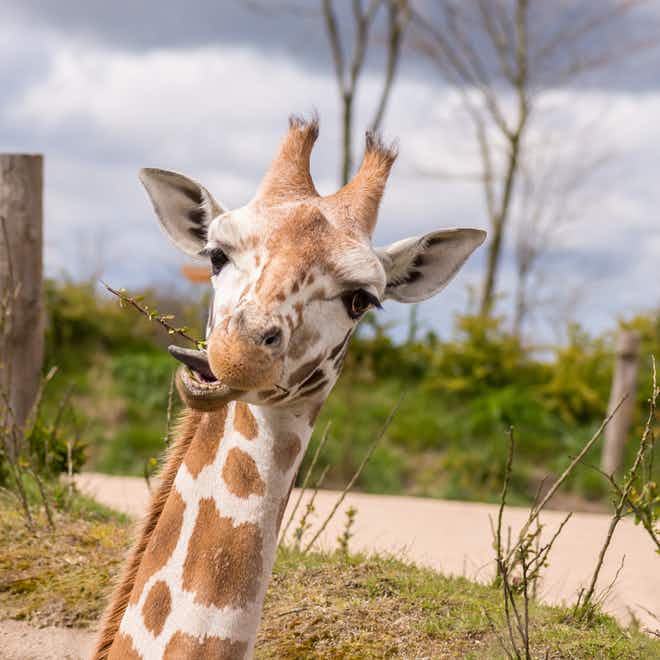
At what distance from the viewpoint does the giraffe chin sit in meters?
2.79

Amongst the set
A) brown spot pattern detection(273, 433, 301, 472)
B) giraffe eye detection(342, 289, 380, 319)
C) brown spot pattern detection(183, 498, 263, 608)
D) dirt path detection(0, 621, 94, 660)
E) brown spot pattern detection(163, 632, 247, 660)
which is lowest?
dirt path detection(0, 621, 94, 660)

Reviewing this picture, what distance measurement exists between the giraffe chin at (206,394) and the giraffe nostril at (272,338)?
17cm

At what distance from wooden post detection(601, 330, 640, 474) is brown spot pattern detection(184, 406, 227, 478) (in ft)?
31.8

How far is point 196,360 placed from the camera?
286 cm

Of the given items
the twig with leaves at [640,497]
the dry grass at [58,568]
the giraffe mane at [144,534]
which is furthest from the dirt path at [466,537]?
the giraffe mane at [144,534]

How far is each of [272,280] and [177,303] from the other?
16098 millimetres

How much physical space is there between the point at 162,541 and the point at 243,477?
1.26ft

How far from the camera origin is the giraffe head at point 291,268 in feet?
9.04

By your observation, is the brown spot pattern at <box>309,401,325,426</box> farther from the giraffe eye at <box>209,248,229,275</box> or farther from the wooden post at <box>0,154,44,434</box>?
the wooden post at <box>0,154,44,434</box>

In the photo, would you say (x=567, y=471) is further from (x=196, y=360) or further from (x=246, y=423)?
(x=196, y=360)

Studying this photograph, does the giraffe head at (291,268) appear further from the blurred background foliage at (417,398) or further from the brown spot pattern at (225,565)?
the blurred background foliage at (417,398)

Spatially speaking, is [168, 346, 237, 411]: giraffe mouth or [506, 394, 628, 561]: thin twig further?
[506, 394, 628, 561]: thin twig

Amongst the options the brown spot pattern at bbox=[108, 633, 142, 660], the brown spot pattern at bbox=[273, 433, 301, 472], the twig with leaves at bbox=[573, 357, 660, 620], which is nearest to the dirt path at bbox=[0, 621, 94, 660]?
the brown spot pattern at bbox=[108, 633, 142, 660]

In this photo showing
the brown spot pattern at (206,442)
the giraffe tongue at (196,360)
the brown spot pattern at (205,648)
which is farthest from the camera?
the brown spot pattern at (206,442)
